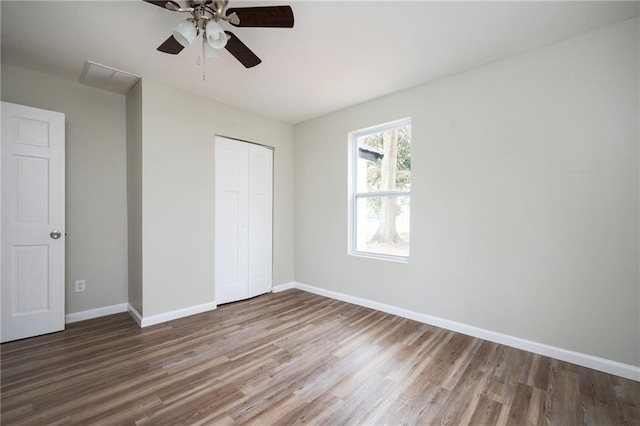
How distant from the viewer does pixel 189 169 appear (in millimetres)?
3277

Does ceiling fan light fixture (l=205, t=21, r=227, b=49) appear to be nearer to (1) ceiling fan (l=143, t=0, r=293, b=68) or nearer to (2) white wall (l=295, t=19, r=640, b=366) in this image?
(1) ceiling fan (l=143, t=0, r=293, b=68)

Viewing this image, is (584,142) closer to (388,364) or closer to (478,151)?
(478,151)

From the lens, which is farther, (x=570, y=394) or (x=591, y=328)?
(x=591, y=328)

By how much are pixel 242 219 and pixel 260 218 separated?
0.30 metres

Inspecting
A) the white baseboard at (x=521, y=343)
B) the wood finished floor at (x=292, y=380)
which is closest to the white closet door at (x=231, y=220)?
the wood finished floor at (x=292, y=380)

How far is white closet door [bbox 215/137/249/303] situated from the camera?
11.9 feet

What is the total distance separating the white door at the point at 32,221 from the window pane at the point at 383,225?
3337 millimetres

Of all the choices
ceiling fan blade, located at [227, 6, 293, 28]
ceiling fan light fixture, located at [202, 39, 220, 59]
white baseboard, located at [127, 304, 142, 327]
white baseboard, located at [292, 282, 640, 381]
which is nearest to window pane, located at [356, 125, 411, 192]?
white baseboard, located at [292, 282, 640, 381]

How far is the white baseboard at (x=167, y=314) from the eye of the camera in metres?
2.95

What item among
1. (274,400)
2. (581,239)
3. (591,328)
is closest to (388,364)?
Result: (274,400)

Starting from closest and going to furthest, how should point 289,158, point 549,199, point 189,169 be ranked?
point 549,199, point 189,169, point 289,158

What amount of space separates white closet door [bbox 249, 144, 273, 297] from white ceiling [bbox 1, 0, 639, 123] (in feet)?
3.77

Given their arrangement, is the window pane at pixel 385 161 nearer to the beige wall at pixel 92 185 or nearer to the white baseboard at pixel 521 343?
the white baseboard at pixel 521 343

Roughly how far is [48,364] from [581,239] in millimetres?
4351
